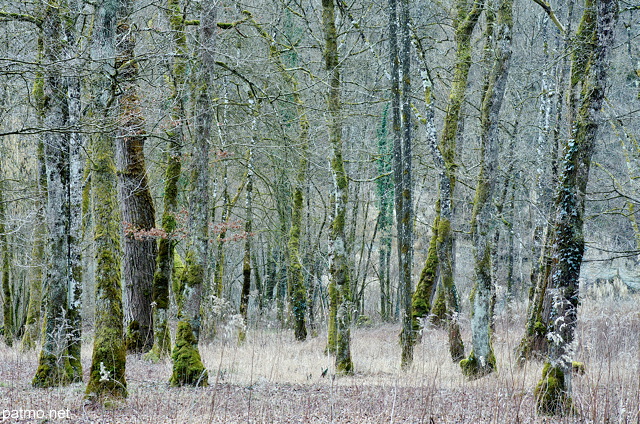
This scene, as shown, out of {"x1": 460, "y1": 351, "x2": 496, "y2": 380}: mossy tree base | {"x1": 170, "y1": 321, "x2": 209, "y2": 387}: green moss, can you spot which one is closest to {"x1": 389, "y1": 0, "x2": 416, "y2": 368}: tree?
{"x1": 460, "y1": 351, "x2": 496, "y2": 380}: mossy tree base

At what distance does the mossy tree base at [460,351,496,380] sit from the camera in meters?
8.06

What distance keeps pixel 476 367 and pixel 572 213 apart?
12.4 ft

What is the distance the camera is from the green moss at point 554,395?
5.09 metres

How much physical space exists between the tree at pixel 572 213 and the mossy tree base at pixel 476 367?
276cm

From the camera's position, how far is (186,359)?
723 cm

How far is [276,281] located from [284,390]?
16.5m

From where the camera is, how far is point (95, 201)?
6.20 m

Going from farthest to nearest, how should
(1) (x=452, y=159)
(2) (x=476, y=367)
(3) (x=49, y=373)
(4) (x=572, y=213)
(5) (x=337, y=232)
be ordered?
(1) (x=452, y=159)
(5) (x=337, y=232)
(2) (x=476, y=367)
(3) (x=49, y=373)
(4) (x=572, y=213)

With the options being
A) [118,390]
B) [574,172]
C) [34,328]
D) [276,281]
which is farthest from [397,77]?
[276,281]

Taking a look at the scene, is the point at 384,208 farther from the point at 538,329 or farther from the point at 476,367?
the point at 476,367

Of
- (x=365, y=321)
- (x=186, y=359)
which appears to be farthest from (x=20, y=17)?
(x=365, y=321)

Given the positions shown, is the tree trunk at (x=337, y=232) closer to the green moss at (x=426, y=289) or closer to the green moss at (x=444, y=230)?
the green moss at (x=444, y=230)

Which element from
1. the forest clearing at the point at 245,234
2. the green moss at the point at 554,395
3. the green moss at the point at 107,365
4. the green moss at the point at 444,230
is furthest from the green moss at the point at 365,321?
the green moss at the point at 554,395

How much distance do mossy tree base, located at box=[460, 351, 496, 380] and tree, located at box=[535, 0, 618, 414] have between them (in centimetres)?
276
